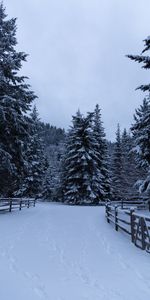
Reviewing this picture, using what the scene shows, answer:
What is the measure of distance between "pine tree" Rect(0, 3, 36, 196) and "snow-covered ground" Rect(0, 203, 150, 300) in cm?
1148

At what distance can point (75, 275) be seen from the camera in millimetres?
7184

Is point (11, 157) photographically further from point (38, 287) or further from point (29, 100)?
point (38, 287)

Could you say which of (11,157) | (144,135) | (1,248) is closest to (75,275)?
(1,248)

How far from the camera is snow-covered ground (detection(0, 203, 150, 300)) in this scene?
19.3 feet

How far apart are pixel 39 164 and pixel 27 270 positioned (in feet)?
141

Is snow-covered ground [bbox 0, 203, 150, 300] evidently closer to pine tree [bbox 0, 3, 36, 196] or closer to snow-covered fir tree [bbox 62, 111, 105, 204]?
pine tree [bbox 0, 3, 36, 196]

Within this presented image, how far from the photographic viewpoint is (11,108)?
22453mm

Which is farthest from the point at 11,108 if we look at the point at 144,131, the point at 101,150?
the point at 101,150

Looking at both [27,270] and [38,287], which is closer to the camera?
[38,287]

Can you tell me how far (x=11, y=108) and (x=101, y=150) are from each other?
2777cm

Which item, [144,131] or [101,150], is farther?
[101,150]

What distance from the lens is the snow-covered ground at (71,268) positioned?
589cm

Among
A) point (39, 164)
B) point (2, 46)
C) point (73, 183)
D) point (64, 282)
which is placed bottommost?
point (64, 282)

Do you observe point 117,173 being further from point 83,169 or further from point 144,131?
point 144,131
